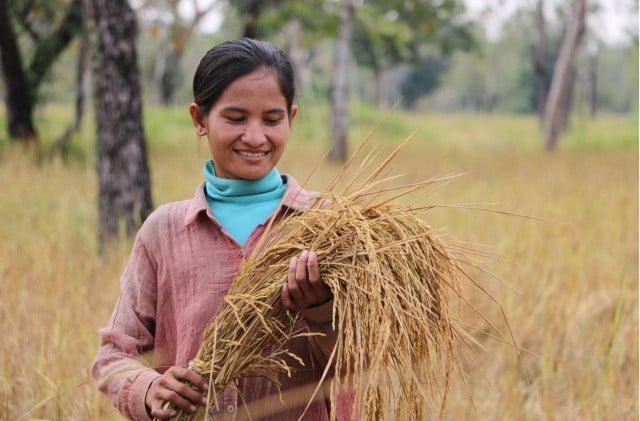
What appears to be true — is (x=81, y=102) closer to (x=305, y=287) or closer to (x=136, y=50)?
(x=136, y=50)

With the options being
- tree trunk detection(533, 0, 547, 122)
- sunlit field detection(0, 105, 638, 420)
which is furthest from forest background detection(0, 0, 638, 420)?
tree trunk detection(533, 0, 547, 122)

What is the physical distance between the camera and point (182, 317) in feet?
5.46

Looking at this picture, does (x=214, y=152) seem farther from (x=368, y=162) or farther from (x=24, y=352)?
(x=24, y=352)

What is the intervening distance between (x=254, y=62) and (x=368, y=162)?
0.98 feet

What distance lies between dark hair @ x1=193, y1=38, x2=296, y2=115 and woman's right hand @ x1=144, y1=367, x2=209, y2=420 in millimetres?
534

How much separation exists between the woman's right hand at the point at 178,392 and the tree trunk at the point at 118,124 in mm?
3193

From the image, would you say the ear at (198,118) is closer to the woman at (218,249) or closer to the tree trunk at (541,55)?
the woman at (218,249)

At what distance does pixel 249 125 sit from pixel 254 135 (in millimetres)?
29

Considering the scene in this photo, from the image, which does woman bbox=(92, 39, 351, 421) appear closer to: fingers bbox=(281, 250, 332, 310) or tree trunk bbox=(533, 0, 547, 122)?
fingers bbox=(281, 250, 332, 310)

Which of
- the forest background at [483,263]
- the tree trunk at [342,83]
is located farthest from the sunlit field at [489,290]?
the tree trunk at [342,83]

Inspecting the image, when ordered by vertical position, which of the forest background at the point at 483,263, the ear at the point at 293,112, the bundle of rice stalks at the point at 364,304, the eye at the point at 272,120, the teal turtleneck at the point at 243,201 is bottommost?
the forest background at the point at 483,263

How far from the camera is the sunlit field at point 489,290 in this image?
259cm

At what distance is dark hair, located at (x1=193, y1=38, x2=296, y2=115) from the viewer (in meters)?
1.63

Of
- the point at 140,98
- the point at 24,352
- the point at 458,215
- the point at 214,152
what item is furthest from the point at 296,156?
the point at 214,152
